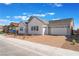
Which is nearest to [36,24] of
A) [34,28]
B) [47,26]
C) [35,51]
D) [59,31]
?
[34,28]

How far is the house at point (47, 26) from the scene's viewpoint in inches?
1330

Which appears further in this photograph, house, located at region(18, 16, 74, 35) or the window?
the window

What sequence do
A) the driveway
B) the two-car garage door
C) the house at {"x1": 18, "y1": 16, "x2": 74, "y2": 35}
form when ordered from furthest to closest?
the house at {"x1": 18, "y1": 16, "x2": 74, "y2": 35} → the two-car garage door → the driveway

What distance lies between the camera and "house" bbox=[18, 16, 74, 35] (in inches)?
1330

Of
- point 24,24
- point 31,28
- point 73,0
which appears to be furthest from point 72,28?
point 73,0

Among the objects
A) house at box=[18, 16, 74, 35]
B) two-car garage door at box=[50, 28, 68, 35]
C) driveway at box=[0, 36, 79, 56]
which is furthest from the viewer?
house at box=[18, 16, 74, 35]

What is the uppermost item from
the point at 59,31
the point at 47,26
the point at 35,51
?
the point at 47,26

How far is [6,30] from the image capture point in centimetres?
5359

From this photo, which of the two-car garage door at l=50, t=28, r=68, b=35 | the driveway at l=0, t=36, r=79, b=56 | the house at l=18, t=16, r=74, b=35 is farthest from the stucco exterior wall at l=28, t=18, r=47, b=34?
the driveway at l=0, t=36, r=79, b=56

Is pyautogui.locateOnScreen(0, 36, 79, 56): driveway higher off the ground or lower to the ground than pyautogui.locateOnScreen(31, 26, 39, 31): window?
lower

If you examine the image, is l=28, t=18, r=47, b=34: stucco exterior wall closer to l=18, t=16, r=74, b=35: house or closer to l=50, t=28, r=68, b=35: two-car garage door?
l=18, t=16, r=74, b=35: house

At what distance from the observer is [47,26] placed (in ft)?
121

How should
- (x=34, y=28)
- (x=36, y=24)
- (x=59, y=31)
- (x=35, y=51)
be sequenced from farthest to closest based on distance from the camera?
1. (x=34, y=28)
2. (x=36, y=24)
3. (x=59, y=31)
4. (x=35, y=51)

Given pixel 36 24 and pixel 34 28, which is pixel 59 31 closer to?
pixel 36 24
